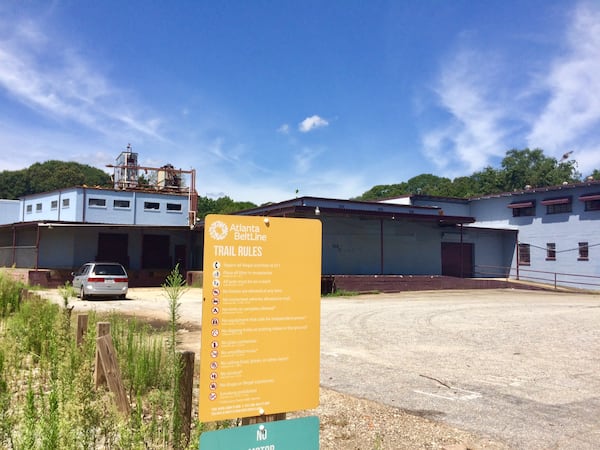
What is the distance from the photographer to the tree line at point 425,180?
228 feet

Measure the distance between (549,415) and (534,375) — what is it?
7.21ft

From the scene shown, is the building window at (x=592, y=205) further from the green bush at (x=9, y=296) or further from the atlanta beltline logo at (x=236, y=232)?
the atlanta beltline logo at (x=236, y=232)

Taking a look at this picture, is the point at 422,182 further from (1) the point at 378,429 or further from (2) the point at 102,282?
(1) the point at 378,429

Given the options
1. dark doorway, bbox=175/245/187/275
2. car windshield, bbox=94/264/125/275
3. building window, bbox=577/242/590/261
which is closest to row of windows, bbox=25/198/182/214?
dark doorway, bbox=175/245/187/275

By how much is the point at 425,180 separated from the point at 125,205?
7191 cm

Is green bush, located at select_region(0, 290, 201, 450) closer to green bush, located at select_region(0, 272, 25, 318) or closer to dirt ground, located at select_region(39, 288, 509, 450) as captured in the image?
dirt ground, located at select_region(39, 288, 509, 450)

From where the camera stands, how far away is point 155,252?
32.8 m

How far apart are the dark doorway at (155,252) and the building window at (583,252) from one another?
26.8 meters

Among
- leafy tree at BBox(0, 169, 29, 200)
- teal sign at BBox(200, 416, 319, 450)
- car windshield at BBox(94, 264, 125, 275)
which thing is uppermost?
leafy tree at BBox(0, 169, 29, 200)

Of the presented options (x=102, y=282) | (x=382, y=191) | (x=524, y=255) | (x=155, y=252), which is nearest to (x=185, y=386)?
(x=102, y=282)

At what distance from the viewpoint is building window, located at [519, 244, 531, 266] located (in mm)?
36375

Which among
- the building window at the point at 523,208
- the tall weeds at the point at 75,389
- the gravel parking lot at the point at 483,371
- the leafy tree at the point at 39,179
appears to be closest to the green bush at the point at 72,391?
the tall weeds at the point at 75,389

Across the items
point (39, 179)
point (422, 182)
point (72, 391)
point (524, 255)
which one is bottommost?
point (72, 391)

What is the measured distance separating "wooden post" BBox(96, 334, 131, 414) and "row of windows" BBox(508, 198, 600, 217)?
33520 millimetres
